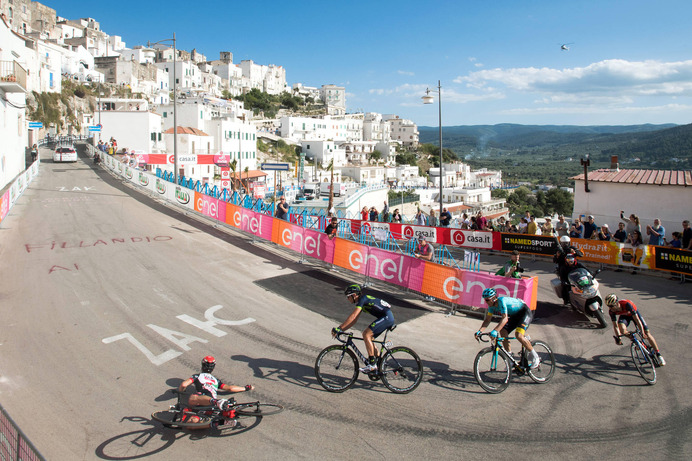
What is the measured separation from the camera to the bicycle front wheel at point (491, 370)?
25.3ft

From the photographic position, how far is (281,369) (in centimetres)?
827

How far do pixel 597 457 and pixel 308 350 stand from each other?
5.07m

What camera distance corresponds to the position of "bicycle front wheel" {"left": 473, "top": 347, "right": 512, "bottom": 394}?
7715 mm

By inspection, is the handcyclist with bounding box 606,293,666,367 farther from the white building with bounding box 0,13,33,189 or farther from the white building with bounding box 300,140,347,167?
the white building with bounding box 300,140,347,167

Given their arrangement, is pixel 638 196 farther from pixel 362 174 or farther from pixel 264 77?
pixel 264 77

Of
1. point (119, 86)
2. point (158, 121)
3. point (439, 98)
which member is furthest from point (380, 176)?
point (439, 98)

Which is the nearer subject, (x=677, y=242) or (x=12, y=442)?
(x=12, y=442)

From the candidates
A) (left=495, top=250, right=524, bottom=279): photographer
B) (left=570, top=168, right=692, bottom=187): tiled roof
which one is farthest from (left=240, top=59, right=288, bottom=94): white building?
(left=495, top=250, right=524, bottom=279): photographer

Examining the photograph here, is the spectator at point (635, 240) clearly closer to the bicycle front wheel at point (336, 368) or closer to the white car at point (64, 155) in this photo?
the bicycle front wheel at point (336, 368)

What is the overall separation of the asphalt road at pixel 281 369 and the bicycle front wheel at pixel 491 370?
0.19 m

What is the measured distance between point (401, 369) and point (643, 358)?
4268 millimetres

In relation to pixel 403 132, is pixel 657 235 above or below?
below

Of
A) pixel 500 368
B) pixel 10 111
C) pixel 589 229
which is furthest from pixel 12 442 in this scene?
pixel 10 111

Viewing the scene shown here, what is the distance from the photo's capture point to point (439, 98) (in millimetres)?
21766
